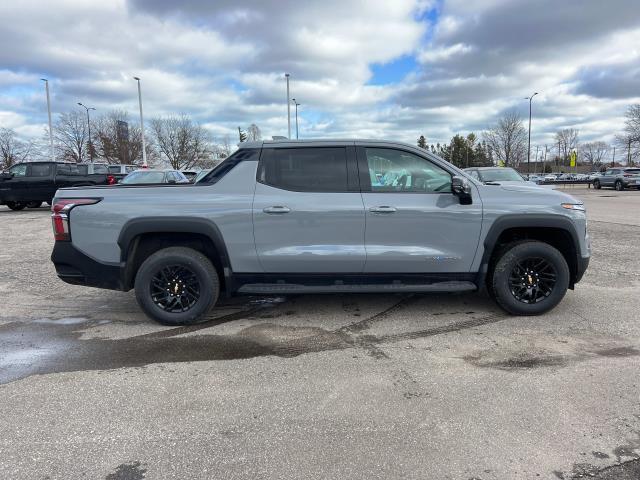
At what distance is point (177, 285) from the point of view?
4.76m

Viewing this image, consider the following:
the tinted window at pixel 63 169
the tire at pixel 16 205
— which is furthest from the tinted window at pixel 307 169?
the tire at pixel 16 205

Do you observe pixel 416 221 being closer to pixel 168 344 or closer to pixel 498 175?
pixel 168 344

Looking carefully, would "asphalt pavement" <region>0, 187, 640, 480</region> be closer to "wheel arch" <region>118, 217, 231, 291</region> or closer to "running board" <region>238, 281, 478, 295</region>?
"running board" <region>238, 281, 478, 295</region>

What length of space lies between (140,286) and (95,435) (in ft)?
6.46

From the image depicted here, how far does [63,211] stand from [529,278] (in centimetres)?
479

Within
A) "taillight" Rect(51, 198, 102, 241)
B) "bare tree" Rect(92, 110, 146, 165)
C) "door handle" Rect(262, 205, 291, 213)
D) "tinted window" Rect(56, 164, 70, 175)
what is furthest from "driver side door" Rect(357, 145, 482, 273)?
"bare tree" Rect(92, 110, 146, 165)

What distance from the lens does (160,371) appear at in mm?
3781

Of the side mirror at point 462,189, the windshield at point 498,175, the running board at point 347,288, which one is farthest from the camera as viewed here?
the windshield at point 498,175

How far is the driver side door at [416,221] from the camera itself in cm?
461

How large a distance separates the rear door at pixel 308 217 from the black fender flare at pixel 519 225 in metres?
1.27

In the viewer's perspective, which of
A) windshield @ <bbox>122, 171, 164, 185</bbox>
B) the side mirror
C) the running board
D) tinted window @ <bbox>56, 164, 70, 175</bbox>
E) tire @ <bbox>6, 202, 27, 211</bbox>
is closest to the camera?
the side mirror

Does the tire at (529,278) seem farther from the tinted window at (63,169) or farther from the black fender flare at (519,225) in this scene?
the tinted window at (63,169)

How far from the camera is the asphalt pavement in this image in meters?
2.62

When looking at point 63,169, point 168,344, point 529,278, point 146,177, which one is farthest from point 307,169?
point 63,169
